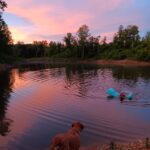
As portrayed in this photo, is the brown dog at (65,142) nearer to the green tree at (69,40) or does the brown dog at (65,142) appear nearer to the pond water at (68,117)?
the pond water at (68,117)

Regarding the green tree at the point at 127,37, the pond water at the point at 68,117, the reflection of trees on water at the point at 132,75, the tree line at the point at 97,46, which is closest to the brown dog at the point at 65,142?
the pond water at the point at 68,117

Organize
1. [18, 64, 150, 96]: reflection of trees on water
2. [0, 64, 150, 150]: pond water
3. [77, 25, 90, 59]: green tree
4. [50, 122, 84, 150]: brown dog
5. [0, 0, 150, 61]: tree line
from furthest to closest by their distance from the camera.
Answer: [77, 25, 90, 59]: green tree < [0, 0, 150, 61]: tree line < [18, 64, 150, 96]: reflection of trees on water < [0, 64, 150, 150]: pond water < [50, 122, 84, 150]: brown dog

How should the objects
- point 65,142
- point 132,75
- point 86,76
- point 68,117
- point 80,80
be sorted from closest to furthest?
point 65,142, point 68,117, point 80,80, point 132,75, point 86,76

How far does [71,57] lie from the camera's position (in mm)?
126438

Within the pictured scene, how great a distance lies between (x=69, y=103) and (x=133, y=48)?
3293 inches

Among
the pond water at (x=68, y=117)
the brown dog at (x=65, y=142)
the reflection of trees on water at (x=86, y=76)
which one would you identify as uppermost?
the brown dog at (x=65, y=142)

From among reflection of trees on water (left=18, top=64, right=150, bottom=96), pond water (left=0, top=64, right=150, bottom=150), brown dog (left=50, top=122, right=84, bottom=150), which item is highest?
brown dog (left=50, top=122, right=84, bottom=150)

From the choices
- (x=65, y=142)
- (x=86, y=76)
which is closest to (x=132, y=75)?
(x=86, y=76)

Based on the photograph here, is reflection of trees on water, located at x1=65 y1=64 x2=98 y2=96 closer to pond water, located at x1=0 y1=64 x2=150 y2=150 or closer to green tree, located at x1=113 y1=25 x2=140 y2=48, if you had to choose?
pond water, located at x1=0 y1=64 x2=150 y2=150

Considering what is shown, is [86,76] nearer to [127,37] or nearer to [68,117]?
[68,117]

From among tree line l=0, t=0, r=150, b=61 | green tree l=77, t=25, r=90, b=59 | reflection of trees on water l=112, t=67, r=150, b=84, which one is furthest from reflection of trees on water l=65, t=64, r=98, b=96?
green tree l=77, t=25, r=90, b=59

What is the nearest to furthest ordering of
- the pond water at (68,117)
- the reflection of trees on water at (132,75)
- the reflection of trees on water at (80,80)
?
1. the pond water at (68,117)
2. the reflection of trees on water at (80,80)
3. the reflection of trees on water at (132,75)

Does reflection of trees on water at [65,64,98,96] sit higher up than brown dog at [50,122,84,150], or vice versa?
brown dog at [50,122,84,150]

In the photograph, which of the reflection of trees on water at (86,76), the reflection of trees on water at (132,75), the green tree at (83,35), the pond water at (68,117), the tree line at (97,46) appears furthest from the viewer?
the green tree at (83,35)
